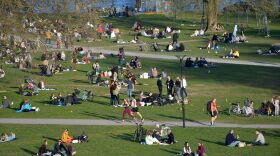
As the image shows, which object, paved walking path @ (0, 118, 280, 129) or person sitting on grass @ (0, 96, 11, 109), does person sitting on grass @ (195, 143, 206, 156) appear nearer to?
paved walking path @ (0, 118, 280, 129)

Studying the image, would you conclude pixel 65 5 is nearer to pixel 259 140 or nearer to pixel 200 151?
pixel 259 140

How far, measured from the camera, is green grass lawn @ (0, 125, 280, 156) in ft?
98.6

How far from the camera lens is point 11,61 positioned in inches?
2271

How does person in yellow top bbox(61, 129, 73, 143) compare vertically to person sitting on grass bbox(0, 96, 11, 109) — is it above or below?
above

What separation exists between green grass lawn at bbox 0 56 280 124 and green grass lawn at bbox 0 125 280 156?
9.30 ft

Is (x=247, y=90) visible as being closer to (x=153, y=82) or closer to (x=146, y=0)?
(x=153, y=82)

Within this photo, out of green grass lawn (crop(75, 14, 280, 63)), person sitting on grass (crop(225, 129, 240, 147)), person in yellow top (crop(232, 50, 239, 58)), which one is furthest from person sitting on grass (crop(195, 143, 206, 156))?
person in yellow top (crop(232, 50, 239, 58))

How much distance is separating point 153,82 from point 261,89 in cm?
756

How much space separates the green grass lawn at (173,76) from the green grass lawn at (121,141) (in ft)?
9.30

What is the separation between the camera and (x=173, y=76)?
49938 millimetres

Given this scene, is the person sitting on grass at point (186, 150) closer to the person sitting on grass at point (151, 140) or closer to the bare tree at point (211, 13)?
the person sitting on grass at point (151, 140)

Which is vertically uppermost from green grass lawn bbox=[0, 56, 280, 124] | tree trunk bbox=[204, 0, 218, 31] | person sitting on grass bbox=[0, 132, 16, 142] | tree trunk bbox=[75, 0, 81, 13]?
tree trunk bbox=[75, 0, 81, 13]

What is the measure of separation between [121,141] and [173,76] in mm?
18312

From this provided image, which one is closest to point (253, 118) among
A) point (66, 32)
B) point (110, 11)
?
point (66, 32)
